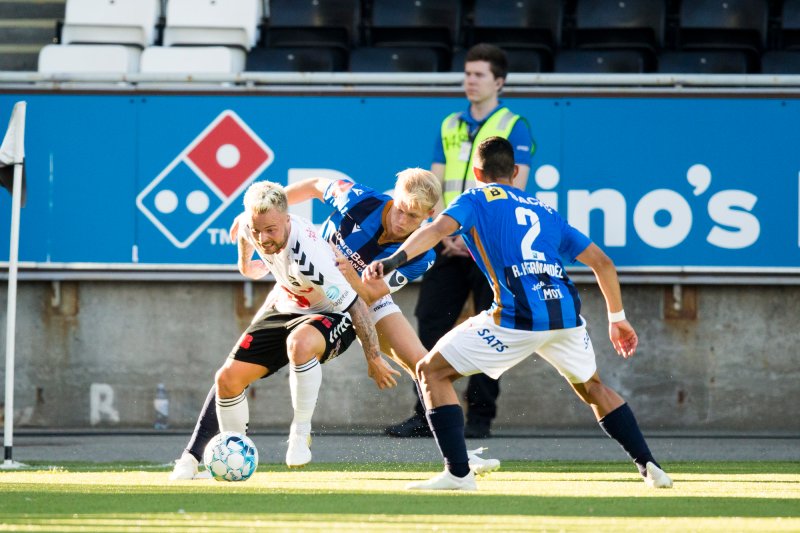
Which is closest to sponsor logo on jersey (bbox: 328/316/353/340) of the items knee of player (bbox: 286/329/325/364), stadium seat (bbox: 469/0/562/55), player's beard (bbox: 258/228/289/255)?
knee of player (bbox: 286/329/325/364)

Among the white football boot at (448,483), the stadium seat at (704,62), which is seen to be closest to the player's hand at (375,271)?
the white football boot at (448,483)

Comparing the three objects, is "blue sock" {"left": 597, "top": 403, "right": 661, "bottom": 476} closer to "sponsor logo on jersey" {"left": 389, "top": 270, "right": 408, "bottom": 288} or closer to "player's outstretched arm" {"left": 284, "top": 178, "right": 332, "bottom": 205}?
"sponsor logo on jersey" {"left": 389, "top": 270, "right": 408, "bottom": 288}

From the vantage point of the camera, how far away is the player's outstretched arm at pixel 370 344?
7438 mm

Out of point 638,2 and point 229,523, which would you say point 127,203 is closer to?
point 638,2

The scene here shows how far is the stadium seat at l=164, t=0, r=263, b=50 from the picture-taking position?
41.8ft

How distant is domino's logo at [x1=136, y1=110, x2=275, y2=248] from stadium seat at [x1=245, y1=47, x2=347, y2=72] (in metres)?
1.45

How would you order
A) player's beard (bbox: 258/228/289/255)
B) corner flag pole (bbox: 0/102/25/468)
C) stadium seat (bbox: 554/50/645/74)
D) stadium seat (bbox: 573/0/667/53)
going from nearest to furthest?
player's beard (bbox: 258/228/289/255) < corner flag pole (bbox: 0/102/25/468) < stadium seat (bbox: 554/50/645/74) < stadium seat (bbox: 573/0/667/53)

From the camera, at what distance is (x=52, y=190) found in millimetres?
11430

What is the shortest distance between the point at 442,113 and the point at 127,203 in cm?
263

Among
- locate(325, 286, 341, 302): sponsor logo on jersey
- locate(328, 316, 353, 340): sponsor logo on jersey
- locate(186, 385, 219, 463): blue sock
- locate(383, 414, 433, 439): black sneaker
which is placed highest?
locate(325, 286, 341, 302): sponsor logo on jersey

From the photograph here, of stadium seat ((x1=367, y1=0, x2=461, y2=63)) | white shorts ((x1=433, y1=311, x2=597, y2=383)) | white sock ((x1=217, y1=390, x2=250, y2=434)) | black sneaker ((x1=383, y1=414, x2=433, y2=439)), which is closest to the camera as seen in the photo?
Answer: white shorts ((x1=433, y1=311, x2=597, y2=383))

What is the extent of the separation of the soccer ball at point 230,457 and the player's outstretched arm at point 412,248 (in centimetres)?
130

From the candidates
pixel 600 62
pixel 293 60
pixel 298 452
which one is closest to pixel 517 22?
pixel 600 62

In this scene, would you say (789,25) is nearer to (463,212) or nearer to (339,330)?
(339,330)
